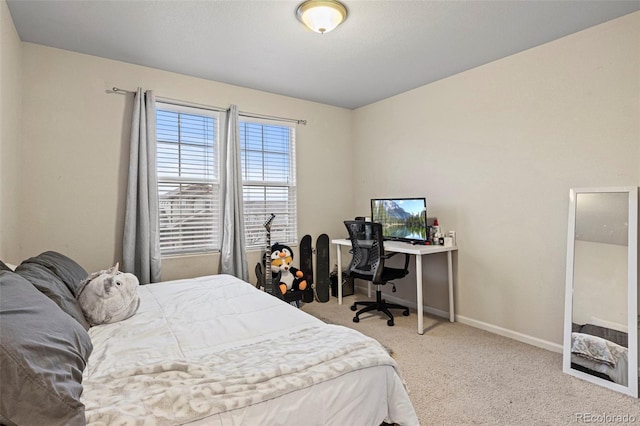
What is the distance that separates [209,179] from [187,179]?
0.74 feet

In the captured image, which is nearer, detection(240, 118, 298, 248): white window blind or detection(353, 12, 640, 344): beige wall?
detection(353, 12, 640, 344): beige wall

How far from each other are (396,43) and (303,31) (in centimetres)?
77

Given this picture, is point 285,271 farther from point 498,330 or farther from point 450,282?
point 498,330

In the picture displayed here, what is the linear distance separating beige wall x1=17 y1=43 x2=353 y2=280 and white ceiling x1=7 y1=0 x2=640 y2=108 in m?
0.15

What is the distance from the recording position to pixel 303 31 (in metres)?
2.47

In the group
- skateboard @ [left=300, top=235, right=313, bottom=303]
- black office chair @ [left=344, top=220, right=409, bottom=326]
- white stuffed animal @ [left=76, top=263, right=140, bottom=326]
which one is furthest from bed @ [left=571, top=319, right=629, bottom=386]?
white stuffed animal @ [left=76, top=263, right=140, bottom=326]

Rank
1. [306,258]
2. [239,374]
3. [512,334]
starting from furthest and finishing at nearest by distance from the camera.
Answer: [306,258] → [512,334] → [239,374]

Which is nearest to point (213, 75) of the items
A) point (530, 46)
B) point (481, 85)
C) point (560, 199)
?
point (481, 85)

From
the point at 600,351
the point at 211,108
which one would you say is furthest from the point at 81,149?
the point at 600,351

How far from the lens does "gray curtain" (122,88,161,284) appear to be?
9.61 feet

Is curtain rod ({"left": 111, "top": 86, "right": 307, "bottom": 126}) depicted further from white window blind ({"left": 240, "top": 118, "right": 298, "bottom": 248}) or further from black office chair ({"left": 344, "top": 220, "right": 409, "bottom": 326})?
black office chair ({"left": 344, "top": 220, "right": 409, "bottom": 326})

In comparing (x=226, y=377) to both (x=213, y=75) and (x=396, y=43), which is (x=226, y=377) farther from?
(x=213, y=75)

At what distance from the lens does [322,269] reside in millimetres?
4250

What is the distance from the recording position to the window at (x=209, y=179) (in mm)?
3291
